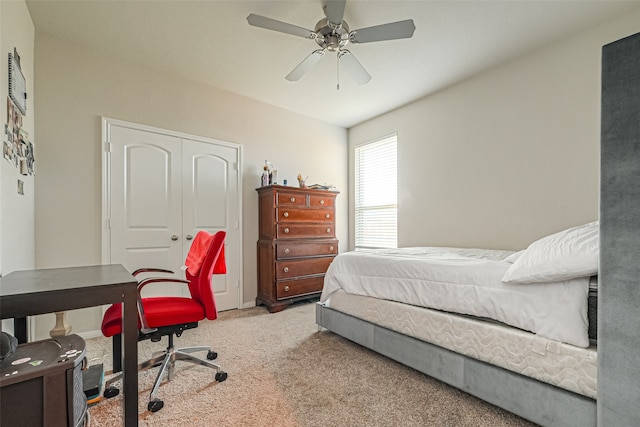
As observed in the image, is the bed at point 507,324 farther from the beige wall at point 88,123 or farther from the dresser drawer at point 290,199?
the beige wall at point 88,123

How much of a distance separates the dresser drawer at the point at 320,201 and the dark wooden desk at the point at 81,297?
2.62 m

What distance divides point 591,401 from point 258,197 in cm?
343

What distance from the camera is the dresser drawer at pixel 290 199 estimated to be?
3572 millimetres

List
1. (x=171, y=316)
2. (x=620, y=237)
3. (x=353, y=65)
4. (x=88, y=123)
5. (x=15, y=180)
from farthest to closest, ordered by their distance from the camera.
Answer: (x=88, y=123) → (x=353, y=65) → (x=15, y=180) → (x=171, y=316) → (x=620, y=237)

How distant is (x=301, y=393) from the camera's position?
174cm

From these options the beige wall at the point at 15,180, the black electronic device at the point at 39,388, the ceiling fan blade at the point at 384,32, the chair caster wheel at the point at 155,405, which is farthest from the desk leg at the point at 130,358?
the ceiling fan blade at the point at 384,32

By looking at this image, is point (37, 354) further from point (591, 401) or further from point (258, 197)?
point (258, 197)

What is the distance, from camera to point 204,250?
6.70ft

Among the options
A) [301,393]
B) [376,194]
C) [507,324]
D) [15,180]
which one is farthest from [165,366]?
[376,194]

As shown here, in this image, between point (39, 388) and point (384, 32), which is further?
A: point (384, 32)

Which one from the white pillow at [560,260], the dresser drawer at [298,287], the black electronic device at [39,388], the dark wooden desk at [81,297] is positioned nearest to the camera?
the black electronic device at [39,388]

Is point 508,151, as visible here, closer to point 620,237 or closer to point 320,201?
point 320,201

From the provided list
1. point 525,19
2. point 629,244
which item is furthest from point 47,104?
point 525,19

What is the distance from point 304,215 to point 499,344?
266cm
